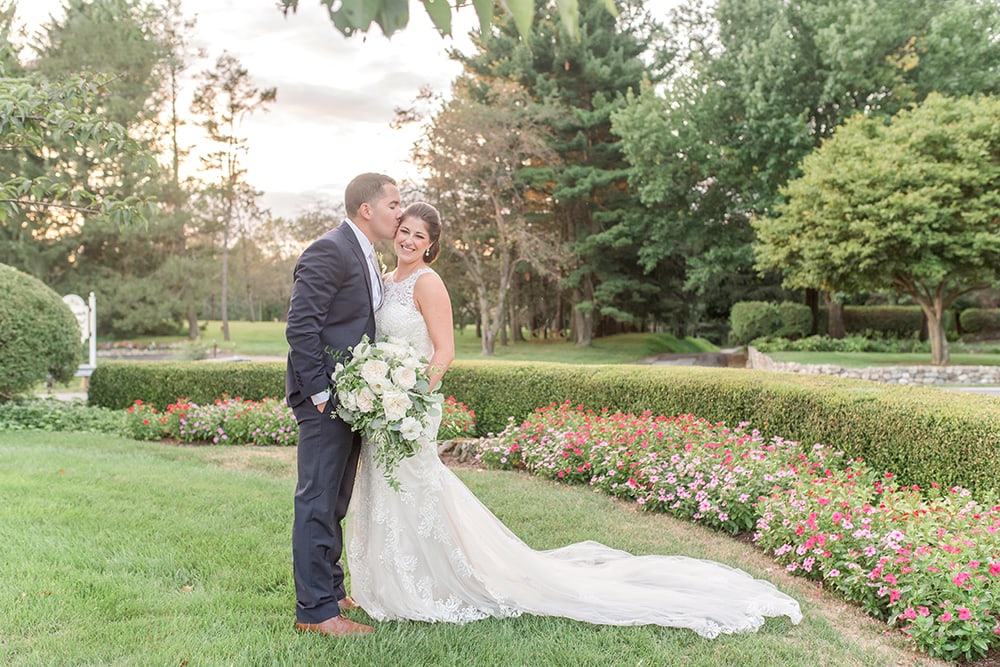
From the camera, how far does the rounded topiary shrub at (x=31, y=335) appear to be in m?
9.99

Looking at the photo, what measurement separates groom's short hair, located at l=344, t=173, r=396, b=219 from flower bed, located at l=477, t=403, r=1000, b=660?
327 centimetres

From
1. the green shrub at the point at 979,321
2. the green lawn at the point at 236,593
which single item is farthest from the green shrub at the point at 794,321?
the green lawn at the point at 236,593

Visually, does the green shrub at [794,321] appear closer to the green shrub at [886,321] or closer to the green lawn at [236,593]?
the green shrub at [886,321]

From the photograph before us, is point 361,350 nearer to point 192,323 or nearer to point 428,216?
point 428,216

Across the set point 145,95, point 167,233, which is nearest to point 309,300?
point 167,233

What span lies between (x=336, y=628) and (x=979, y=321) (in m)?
36.3

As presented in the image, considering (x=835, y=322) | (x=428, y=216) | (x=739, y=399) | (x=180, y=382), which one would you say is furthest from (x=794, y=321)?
(x=428, y=216)

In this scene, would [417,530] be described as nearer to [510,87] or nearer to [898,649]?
[898,649]

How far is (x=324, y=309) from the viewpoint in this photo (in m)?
3.21

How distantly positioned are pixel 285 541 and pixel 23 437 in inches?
239

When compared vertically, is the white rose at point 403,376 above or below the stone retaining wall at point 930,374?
above

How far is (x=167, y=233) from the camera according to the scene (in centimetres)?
3167

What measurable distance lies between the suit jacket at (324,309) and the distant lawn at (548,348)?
18461mm

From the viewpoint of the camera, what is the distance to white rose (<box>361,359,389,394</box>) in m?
3.16
